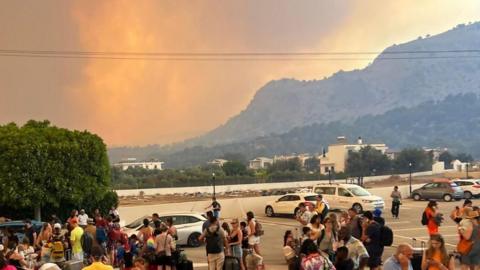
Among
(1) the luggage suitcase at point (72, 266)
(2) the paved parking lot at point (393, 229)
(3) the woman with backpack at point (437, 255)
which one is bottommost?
(2) the paved parking lot at point (393, 229)

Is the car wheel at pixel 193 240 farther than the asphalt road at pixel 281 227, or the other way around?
the car wheel at pixel 193 240

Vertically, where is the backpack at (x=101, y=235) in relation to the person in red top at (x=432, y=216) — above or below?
below

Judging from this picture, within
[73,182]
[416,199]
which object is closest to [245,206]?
[73,182]

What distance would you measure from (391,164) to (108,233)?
4765 inches

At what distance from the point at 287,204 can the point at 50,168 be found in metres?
12.9

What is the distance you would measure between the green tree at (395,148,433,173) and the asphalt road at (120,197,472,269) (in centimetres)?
9209

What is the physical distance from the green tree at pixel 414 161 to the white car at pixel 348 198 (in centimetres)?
10162

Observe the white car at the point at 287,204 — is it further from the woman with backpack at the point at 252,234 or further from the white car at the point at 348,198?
the woman with backpack at the point at 252,234

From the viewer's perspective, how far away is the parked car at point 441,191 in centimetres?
4294

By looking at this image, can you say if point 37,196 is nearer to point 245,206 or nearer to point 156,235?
point 245,206

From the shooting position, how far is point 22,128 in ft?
116

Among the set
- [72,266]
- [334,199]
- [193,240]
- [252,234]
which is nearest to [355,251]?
[252,234]

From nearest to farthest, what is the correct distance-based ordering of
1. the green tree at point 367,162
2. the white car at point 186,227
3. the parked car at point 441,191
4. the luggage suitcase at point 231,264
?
the luggage suitcase at point 231,264
the white car at point 186,227
the parked car at point 441,191
the green tree at point 367,162

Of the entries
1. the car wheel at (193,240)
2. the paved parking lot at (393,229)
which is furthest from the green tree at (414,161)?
the car wheel at (193,240)
